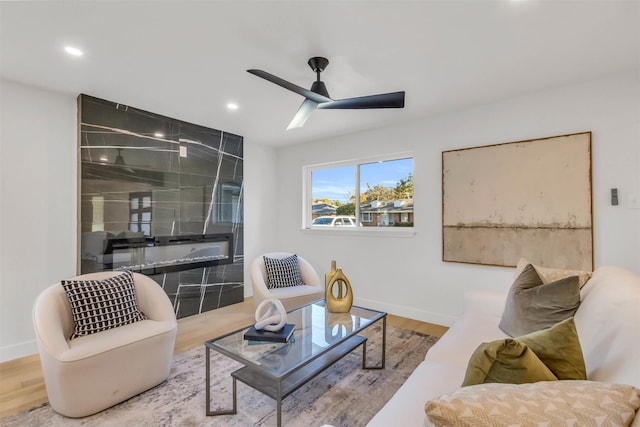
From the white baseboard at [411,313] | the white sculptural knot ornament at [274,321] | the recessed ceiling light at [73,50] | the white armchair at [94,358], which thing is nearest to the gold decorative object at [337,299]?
the white sculptural knot ornament at [274,321]

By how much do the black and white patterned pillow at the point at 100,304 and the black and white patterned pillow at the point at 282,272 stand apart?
4.54 ft

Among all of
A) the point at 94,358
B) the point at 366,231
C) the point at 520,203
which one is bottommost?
the point at 94,358

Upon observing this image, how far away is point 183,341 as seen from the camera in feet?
9.52

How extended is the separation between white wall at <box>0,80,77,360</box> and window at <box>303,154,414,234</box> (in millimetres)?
2846

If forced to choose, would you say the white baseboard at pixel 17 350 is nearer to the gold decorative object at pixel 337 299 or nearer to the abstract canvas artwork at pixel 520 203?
the gold decorative object at pixel 337 299

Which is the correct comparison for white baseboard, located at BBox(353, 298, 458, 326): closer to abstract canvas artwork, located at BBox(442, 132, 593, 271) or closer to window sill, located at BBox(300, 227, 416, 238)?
abstract canvas artwork, located at BBox(442, 132, 593, 271)

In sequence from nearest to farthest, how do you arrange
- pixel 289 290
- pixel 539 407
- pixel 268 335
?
1. pixel 539 407
2. pixel 268 335
3. pixel 289 290

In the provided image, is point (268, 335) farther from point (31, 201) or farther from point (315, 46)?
point (31, 201)

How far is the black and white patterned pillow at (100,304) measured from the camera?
1.98 metres

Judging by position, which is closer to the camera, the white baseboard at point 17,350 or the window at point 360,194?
the white baseboard at point 17,350

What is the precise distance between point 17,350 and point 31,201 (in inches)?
50.4

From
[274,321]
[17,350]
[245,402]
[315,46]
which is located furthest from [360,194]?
[17,350]

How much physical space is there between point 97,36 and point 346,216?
3.19 metres

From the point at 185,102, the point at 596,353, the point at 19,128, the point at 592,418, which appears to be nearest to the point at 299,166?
the point at 185,102
